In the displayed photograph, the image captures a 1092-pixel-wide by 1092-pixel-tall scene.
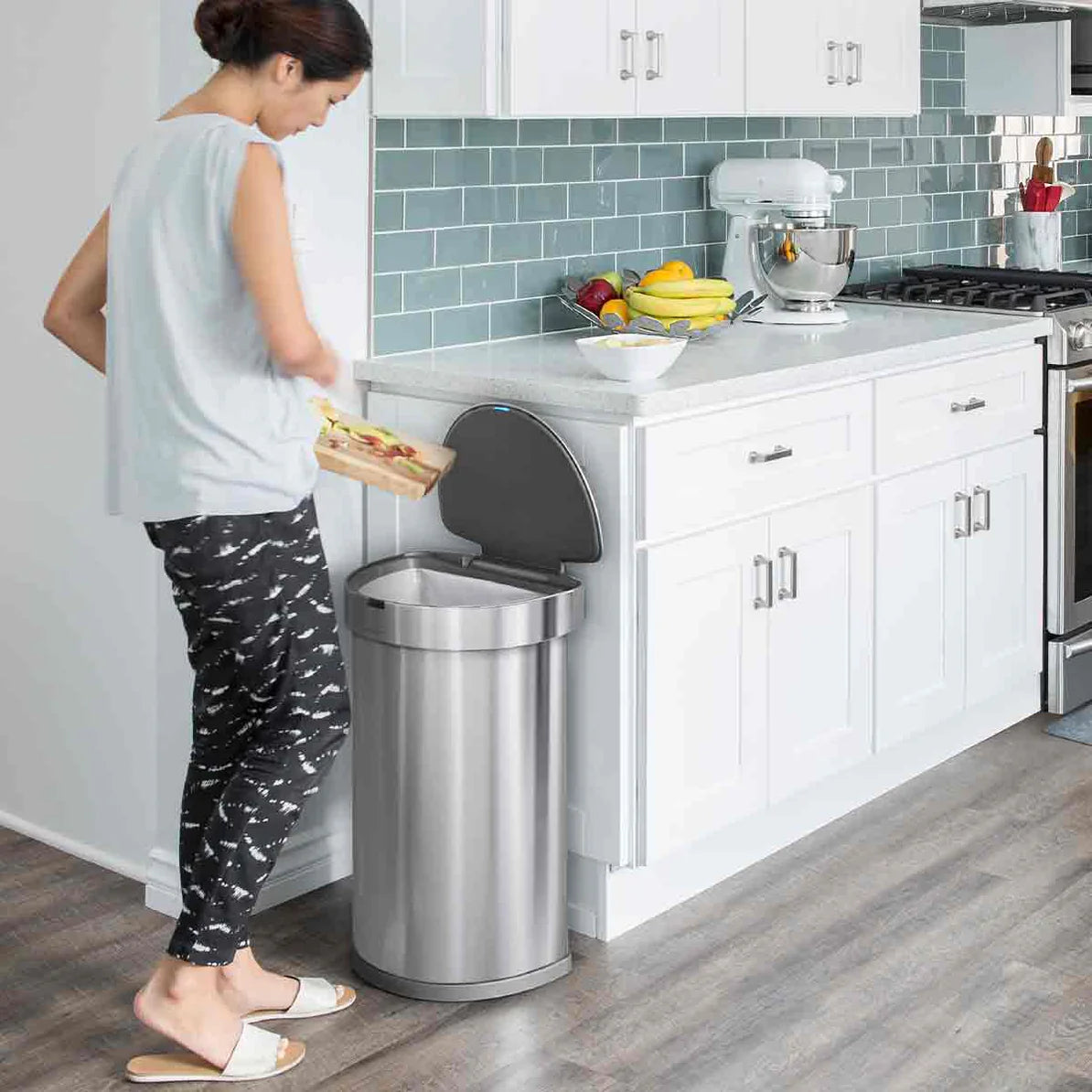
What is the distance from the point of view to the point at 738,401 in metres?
3.03

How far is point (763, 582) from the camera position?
125 inches

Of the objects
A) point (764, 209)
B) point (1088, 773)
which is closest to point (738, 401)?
point (764, 209)

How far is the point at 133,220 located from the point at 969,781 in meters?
2.29

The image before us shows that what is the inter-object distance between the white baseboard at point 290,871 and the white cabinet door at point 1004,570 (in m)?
1.49

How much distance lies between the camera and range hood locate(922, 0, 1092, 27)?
4.23 meters

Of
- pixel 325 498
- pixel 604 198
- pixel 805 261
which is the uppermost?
pixel 604 198

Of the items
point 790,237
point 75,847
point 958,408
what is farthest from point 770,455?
point 75,847

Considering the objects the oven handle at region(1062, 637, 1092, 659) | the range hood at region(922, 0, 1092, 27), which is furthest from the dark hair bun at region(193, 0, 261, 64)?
the oven handle at region(1062, 637, 1092, 659)

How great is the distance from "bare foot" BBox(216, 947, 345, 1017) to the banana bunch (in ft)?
4.93

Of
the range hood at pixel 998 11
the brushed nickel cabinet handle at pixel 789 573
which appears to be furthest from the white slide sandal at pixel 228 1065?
the range hood at pixel 998 11

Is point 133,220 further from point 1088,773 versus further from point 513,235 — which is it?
point 1088,773

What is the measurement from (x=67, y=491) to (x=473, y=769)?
101 cm

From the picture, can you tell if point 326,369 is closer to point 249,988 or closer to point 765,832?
point 249,988

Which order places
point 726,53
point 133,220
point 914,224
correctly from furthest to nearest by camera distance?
point 914,224, point 726,53, point 133,220
